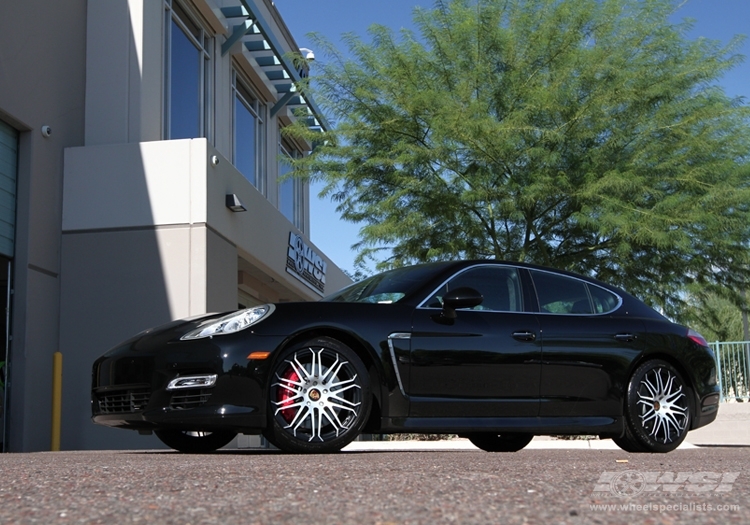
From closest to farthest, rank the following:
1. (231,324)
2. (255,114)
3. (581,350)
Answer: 1. (231,324)
2. (581,350)
3. (255,114)

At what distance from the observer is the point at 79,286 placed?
12.6m

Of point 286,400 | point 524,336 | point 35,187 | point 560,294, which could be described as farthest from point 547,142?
point 286,400

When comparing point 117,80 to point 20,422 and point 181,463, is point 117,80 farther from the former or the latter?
point 181,463

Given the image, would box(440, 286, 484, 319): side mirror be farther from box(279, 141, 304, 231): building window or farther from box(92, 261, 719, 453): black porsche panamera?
box(279, 141, 304, 231): building window

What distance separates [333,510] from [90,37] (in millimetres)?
11837

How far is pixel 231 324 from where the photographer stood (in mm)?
6215

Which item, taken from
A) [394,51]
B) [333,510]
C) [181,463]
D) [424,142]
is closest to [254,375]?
[181,463]

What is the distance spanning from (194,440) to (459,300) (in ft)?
7.39

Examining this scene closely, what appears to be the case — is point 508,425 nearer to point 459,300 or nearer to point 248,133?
point 459,300

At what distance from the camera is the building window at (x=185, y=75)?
15.2 m

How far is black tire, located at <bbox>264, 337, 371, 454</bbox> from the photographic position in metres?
6.03

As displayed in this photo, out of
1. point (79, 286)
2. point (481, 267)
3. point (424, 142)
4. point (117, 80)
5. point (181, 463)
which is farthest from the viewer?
point (424, 142)

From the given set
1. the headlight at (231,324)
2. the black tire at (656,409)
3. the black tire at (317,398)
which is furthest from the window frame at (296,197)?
the black tire at (317,398)

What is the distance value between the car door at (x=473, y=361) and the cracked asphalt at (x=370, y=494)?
1.61 meters
